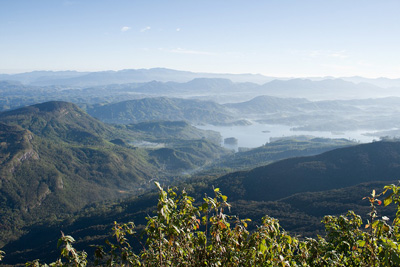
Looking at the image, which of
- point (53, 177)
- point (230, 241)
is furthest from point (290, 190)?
point (53, 177)

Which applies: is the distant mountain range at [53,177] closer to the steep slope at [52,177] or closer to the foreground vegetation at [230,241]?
the steep slope at [52,177]

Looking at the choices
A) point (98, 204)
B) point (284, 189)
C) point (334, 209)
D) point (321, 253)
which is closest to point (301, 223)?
point (334, 209)

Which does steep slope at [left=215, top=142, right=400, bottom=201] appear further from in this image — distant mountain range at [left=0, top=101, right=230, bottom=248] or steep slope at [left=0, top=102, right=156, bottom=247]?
steep slope at [left=0, top=102, right=156, bottom=247]

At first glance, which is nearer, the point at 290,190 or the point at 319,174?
the point at 290,190

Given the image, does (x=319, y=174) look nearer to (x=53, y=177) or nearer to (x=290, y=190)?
(x=290, y=190)

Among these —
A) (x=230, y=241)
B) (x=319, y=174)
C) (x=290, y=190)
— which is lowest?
(x=290, y=190)

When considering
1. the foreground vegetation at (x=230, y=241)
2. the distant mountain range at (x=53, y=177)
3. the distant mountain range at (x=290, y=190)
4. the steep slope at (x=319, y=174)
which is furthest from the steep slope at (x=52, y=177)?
the foreground vegetation at (x=230, y=241)

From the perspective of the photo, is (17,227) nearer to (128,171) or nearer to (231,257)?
(128,171)

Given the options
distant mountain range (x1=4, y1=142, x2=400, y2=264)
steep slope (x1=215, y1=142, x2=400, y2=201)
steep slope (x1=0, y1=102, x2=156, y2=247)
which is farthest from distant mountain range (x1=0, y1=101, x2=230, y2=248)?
steep slope (x1=215, y1=142, x2=400, y2=201)

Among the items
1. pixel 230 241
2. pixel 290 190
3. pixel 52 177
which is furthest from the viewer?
pixel 52 177

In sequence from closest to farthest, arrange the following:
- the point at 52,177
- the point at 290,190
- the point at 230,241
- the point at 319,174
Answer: the point at 230,241 → the point at 290,190 → the point at 319,174 → the point at 52,177

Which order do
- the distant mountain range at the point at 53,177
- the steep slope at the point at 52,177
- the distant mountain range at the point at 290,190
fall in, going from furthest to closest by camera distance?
the steep slope at the point at 52,177
the distant mountain range at the point at 53,177
the distant mountain range at the point at 290,190
